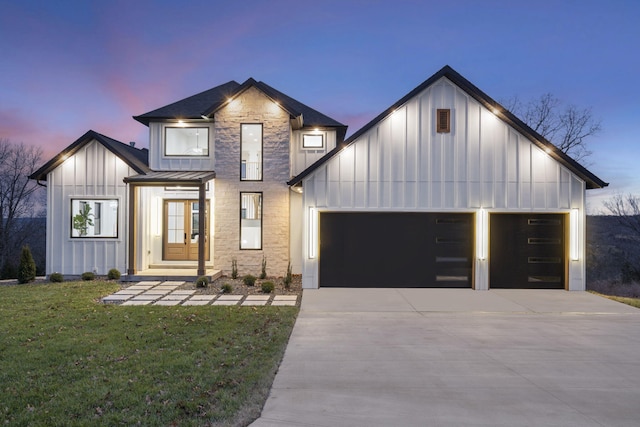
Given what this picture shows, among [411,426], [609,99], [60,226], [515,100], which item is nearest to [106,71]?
[60,226]

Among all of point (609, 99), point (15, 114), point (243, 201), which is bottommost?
point (243, 201)

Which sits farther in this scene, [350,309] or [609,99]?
[609,99]

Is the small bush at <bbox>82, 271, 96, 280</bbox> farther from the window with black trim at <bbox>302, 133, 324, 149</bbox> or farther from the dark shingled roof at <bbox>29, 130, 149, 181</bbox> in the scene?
the window with black trim at <bbox>302, 133, 324, 149</bbox>

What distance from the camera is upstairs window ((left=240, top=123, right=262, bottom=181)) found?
1236 cm

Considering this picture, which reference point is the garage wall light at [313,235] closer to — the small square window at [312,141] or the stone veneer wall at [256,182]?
the stone veneer wall at [256,182]

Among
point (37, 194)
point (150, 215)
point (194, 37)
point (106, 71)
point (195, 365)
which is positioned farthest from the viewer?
point (37, 194)

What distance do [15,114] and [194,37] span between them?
59.7 feet

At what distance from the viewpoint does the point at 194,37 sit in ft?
55.9

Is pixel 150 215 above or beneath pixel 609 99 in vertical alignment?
beneath

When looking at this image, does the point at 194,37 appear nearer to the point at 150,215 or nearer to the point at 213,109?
the point at 213,109

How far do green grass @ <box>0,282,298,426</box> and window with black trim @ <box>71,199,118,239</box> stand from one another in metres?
4.59

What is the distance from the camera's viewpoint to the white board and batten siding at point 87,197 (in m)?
11.8

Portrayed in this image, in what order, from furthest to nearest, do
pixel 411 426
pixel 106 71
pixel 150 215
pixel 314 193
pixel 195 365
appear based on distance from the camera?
pixel 106 71
pixel 150 215
pixel 314 193
pixel 195 365
pixel 411 426

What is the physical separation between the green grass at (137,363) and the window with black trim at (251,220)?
4727 mm
